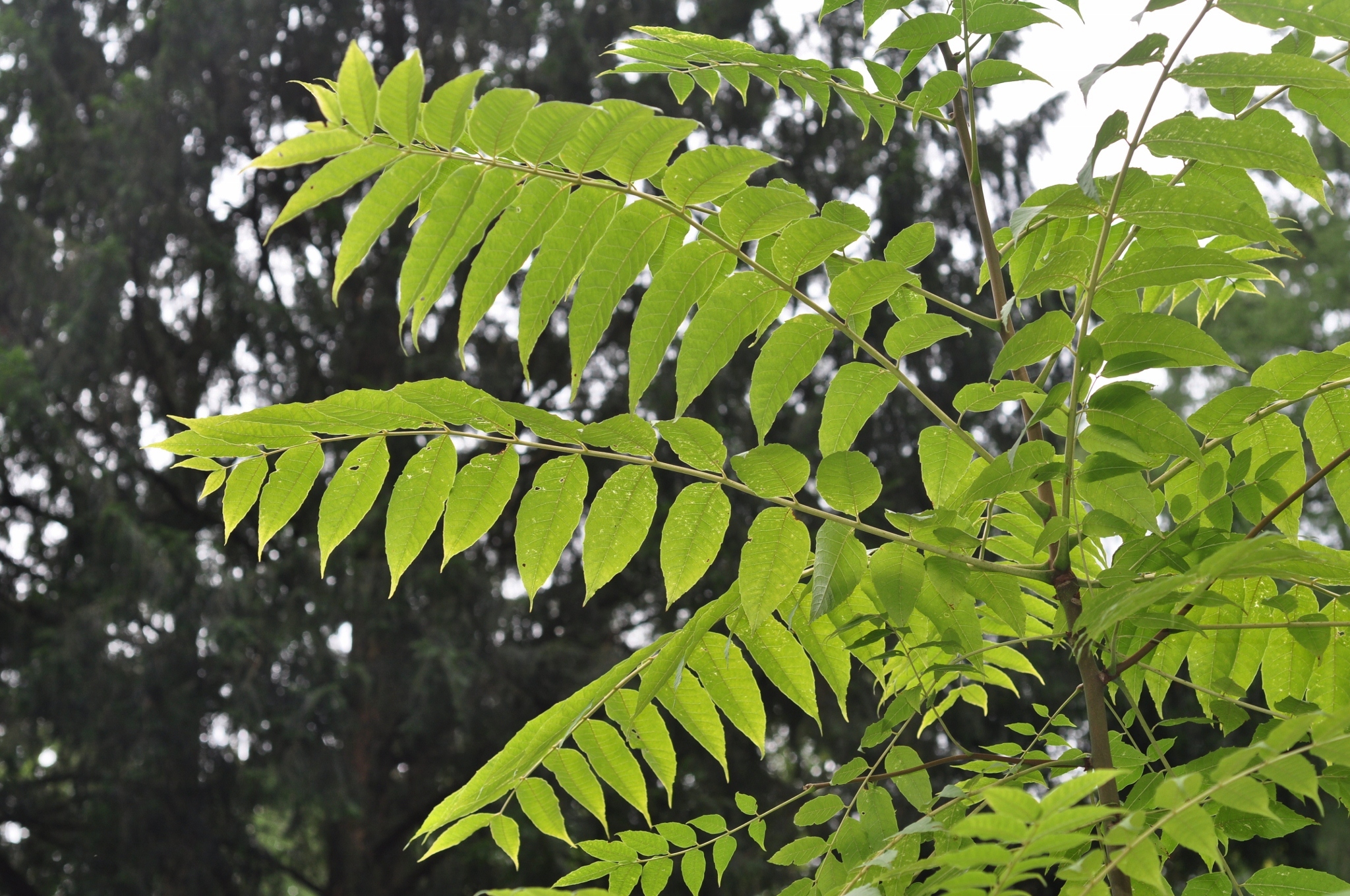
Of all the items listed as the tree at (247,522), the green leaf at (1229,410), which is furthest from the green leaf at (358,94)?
the tree at (247,522)

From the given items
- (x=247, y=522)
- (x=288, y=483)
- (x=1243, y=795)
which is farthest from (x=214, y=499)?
(x=1243, y=795)

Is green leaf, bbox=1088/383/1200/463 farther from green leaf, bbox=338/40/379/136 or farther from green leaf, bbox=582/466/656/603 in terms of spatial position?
green leaf, bbox=338/40/379/136

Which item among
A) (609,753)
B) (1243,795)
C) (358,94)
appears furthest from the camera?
(609,753)

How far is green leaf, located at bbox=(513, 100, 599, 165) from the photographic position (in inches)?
32.4

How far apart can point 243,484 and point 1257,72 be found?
→ 2.97 feet

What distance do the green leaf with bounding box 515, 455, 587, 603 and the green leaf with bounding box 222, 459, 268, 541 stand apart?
24 cm

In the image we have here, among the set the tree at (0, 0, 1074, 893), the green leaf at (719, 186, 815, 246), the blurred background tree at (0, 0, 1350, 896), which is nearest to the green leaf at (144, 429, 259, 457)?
the green leaf at (719, 186, 815, 246)

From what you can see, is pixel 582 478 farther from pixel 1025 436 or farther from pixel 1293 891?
pixel 1293 891

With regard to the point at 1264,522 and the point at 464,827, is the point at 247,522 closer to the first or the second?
the point at 464,827

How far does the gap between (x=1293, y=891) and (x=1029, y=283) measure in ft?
1.68

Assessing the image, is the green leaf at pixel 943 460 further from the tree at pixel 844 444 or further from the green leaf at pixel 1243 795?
the green leaf at pixel 1243 795

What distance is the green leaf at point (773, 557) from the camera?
879mm

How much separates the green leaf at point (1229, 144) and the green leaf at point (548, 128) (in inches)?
17.7

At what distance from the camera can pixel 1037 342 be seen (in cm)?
85
